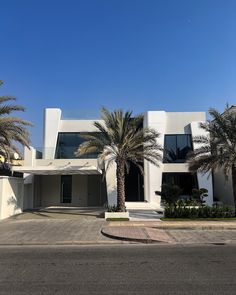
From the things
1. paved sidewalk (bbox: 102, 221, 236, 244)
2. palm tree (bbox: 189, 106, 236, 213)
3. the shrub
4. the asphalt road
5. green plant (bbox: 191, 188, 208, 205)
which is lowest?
paved sidewalk (bbox: 102, 221, 236, 244)

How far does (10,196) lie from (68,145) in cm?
929

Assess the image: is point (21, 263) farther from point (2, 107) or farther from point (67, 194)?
point (67, 194)

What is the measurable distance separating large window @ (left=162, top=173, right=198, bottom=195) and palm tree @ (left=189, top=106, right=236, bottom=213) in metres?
7.80

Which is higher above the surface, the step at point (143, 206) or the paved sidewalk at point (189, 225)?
the step at point (143, 206)

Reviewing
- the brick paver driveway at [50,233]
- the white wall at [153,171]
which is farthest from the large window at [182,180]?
the brick paver driveway at [50,233]

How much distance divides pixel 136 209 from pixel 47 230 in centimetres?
1196

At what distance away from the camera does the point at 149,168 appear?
94.6 ft

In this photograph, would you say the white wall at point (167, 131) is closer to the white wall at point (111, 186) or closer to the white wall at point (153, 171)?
the white wall at point (153, 171)

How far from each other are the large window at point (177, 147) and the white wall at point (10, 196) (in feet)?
43.0

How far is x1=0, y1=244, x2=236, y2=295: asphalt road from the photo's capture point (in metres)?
6.49

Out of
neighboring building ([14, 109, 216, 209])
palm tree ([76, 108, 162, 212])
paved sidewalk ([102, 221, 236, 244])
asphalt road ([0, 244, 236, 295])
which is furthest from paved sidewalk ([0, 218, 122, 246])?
neighboring building ([14, 109, 216, 209])

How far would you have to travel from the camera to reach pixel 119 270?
812 centimetres

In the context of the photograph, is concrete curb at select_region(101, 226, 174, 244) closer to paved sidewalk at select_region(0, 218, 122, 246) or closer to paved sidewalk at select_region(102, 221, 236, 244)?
paved sidewalk at select_region(102, 221, 236, 244)

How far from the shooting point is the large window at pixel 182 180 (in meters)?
29.4
